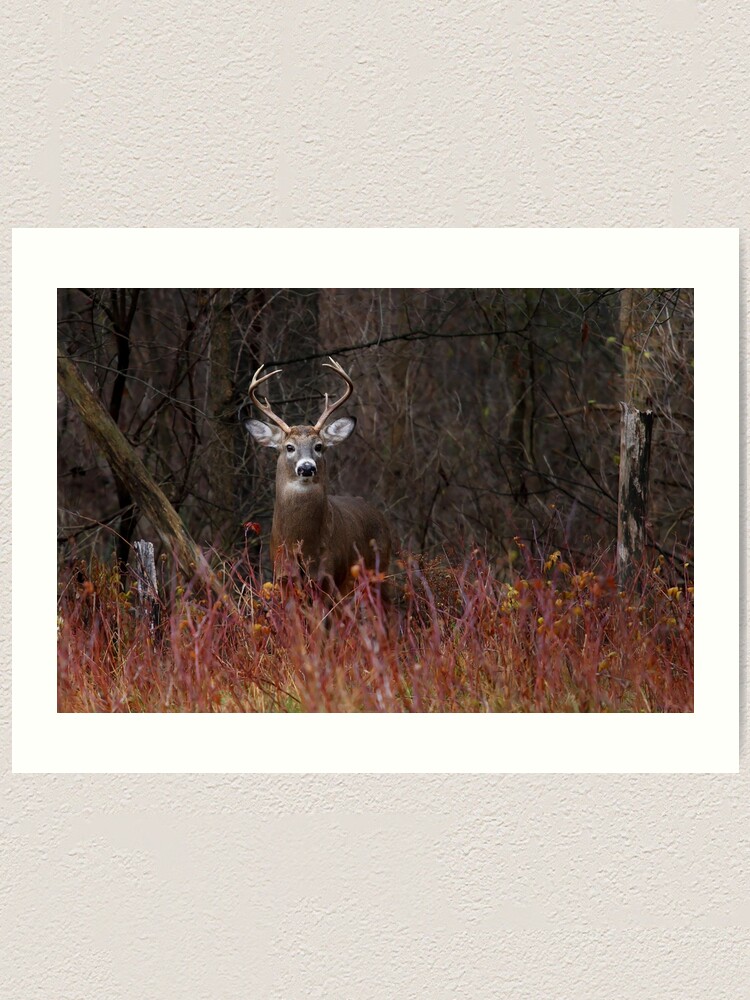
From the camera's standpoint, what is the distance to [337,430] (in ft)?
25.0

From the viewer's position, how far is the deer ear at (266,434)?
746 centimetres

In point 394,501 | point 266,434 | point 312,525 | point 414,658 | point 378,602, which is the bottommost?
point 414,658

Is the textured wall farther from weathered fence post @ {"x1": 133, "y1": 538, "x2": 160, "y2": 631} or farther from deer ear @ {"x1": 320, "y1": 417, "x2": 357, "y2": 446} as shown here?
deer ear @ {"x1": 320, "y1": 417, "x2": 357, "y2": 446}

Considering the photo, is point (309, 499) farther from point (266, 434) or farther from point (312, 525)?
point (266, 434)

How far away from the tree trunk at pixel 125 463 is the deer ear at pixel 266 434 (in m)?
0.95

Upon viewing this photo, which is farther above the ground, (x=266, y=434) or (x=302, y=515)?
(x=266, y=434)

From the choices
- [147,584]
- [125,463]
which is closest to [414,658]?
[147,584]

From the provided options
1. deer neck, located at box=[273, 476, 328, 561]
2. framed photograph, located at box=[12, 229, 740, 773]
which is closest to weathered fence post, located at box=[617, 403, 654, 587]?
framed photograph, located at box=[12, 229, 740, 773]

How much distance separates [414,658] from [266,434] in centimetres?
241

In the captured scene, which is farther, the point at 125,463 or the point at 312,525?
the point at 312,525
